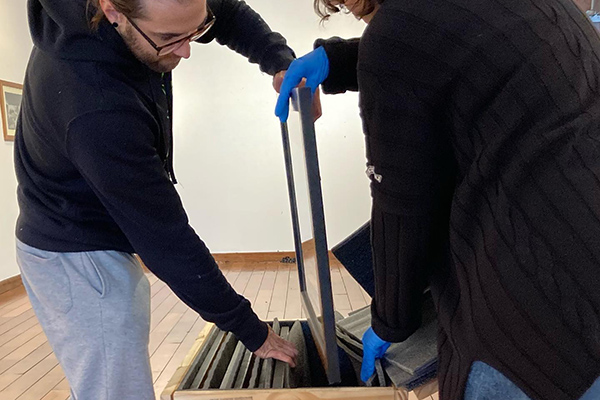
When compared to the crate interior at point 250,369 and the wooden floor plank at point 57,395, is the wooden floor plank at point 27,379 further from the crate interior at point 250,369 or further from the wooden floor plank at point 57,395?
the crate interior at point 250,369

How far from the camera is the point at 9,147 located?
10.2 feet

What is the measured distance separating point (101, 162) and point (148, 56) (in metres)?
0.22

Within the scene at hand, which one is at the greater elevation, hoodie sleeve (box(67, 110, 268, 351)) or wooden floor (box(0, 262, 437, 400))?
hoodie sleeve (box(67, 110, 268, 351))

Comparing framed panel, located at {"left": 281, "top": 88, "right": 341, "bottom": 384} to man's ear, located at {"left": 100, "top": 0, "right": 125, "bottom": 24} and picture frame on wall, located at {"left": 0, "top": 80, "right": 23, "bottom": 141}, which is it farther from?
picture frame on wall, located at {"left": 0, "top": 80, "right": 23, "bottom": 141}

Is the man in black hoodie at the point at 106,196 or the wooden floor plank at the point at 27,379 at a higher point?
the man in black hoodie at the point at 106,196

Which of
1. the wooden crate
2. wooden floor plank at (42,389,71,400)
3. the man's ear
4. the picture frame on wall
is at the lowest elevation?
wooden floor plank at (42,389,71,400)

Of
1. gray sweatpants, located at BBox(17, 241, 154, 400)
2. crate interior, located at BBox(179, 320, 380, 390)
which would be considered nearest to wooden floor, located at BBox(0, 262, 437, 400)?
crate interior, located at BBox(179, 320, 380, 390)

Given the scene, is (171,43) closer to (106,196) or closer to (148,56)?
(148,56)

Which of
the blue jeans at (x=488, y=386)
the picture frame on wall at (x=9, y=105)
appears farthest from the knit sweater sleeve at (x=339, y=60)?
the picture frame on wall at (x=9, y=105)

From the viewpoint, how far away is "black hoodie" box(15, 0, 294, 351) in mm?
764

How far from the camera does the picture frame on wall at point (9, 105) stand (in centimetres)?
307

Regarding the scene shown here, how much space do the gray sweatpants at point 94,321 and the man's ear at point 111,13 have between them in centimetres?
40

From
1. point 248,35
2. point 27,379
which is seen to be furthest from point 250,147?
point 248,35

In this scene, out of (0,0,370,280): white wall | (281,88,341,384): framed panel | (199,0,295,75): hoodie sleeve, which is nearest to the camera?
(281,88,341,384): framed panel
